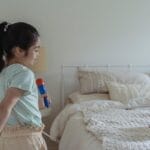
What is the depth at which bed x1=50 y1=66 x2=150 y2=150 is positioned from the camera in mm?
2057

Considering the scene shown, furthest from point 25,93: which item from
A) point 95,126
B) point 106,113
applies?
point 106,113

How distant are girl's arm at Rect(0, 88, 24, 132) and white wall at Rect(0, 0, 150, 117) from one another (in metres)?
1.98

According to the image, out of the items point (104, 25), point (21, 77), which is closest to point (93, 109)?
point (104, 25)

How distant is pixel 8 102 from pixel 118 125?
3.79 ft

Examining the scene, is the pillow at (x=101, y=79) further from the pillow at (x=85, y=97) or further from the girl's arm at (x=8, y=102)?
the girl's arm at (x=8, y=102)

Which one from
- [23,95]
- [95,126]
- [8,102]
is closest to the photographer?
[8,102]

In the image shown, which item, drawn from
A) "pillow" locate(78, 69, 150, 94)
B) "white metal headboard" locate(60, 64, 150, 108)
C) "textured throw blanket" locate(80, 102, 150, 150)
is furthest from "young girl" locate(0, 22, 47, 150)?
"white metal headboard" locate(60, 64, 150, 108)

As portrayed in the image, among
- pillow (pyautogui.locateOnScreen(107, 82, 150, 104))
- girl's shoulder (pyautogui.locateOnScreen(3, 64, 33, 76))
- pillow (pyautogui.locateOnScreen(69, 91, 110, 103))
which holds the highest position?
girl's shoulder (pyautogui.locateOnScreen(3, 64, 33, 76))

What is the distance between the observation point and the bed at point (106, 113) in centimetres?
206

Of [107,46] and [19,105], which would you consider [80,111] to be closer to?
[107,46]

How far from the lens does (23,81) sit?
1507mm

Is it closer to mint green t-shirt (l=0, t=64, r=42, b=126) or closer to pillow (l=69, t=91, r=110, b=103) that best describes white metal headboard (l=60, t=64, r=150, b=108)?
pillow (l=69, t=91, r=110, b=103)

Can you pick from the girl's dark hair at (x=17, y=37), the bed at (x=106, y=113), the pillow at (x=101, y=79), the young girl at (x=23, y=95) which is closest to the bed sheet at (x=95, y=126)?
the bed at (x=106, y=113)

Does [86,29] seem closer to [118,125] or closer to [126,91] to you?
[126,91]
